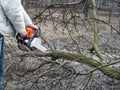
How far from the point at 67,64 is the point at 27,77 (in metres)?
0.48

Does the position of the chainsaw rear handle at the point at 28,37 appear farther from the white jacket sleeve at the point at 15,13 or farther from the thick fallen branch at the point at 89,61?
the thick fallen branch at the point at 89,61

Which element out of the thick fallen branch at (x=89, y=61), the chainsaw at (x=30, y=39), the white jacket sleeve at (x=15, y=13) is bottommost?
the thick fallen branch at (x=89, y=61)

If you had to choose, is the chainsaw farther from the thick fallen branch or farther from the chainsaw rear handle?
the thick fallen branch

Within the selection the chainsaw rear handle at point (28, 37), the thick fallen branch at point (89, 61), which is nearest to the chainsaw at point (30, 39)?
the chainsaw rear handle at point (28, 37)

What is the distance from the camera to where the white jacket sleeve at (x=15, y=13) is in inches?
119

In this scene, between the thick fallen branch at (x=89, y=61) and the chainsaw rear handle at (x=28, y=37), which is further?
the thick fallen branch at (x=89, y=61)

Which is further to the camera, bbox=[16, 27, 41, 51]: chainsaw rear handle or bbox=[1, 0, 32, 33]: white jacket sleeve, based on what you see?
bbox=[16, 27, 41, 51]: chainsaw rear handle

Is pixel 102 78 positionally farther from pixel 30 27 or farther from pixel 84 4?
pixel 30 27

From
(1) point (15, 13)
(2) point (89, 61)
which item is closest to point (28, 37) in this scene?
(1) point (15, 13)

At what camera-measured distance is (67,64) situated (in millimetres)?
4539

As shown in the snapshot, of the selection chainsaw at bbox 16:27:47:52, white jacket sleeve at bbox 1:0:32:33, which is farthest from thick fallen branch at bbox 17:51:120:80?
white jacket sleeve at bbox 1:0:32:33

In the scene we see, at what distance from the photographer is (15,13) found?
10.1 ft

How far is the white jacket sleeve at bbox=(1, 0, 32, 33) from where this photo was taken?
303 centimetres

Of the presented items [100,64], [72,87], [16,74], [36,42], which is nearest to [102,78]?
[72,87]
